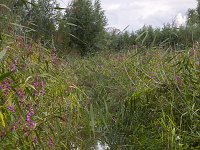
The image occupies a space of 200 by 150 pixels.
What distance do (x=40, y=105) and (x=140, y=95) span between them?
46.6 inches

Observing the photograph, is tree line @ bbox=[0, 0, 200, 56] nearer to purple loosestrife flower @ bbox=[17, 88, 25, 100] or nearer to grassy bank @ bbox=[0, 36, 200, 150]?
grassy bank @ bbox=[0, 36, 200, 150]

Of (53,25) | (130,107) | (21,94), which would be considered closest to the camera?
(21,94)

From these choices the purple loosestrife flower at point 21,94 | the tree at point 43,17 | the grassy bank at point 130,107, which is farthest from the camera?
the grassy bank at point 130,107

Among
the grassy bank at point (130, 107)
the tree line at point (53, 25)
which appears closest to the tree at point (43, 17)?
the tree line at point (53, 25)

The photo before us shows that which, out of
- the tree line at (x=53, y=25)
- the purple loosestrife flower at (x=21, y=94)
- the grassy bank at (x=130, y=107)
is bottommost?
the grassy bank at (x=130, y=107)

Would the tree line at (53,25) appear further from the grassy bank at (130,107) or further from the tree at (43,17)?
the grassy bank at (130,107)

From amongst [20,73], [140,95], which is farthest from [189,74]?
[20,73]

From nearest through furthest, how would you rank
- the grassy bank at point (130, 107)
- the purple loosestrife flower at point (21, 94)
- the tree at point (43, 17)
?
the tree at point (43, 17) < the purple loosestrife flower at point (21, 94) < the grassy bank at point (130, 107)

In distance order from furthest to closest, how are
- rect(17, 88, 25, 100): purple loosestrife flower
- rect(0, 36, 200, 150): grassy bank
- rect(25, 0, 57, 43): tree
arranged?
rect(0, 36, 200, 150): grassy bank
rect(17, 88, 25, 100): purple loosestrife flower
rect(25, 0, 57, 43): tree

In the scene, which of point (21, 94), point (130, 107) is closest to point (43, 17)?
point (21, 94)

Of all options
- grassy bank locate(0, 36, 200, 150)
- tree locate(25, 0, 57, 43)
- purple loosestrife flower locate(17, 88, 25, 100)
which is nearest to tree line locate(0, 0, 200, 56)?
tree locate(25, 0, 57, 43)

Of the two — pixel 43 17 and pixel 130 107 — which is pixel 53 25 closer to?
pixel 43 17

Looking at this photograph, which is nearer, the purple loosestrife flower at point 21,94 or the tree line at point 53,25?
the tree line at point 53,25

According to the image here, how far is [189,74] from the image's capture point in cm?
330
